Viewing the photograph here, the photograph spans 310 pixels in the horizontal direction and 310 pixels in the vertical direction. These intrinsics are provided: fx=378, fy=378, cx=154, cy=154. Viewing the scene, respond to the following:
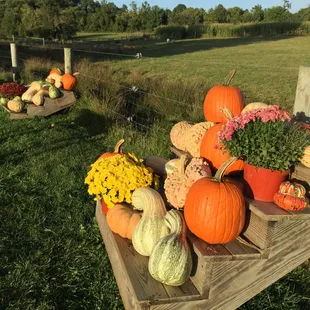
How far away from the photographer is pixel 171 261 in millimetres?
2117

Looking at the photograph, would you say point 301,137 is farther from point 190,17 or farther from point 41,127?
point 190,17

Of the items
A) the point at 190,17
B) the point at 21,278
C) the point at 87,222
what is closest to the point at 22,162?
the point at 87,222

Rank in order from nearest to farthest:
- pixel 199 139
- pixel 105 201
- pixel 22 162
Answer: pixel 105 201, pixel 199 139, pixel 22 162

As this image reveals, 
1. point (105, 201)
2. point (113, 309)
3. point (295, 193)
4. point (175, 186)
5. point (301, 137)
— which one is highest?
point (301, 137)

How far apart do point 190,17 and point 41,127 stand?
92.7 metres

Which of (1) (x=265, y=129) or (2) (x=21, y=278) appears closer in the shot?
(1) (x=265, y=129)

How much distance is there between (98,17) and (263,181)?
91.7 m

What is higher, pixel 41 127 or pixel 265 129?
pixel 265 129

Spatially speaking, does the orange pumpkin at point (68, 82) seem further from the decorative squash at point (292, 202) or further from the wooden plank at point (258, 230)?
the decorative squash at point (292, 202)

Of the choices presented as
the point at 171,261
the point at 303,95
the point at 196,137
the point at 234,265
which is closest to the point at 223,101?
the point at 196,137

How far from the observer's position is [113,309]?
2803 mm

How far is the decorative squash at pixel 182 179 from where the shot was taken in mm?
2670

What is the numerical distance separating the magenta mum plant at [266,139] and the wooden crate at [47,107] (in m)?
5.85

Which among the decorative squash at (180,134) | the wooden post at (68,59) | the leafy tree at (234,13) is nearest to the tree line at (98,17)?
the leafy tree at (234,13)
